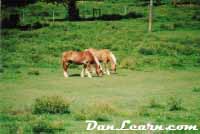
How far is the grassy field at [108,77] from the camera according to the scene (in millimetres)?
17203

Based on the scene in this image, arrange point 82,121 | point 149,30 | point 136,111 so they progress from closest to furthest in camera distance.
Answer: point 82,121
point 136,111
point 149,30

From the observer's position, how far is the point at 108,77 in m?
27.3

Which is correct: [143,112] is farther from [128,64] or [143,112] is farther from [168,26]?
[168,26]

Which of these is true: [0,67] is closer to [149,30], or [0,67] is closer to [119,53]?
[119,53]

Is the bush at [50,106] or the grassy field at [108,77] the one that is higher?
the bush at [50,106]

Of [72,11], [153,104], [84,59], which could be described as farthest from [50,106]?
[72,11]

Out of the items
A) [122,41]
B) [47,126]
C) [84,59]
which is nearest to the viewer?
[47,126]

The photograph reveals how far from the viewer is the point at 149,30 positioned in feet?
166

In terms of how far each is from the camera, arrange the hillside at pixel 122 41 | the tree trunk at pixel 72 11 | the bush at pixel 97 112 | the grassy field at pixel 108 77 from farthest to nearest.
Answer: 1. the tree trunk at pixel 72 11
2. the hillside at pixel 122 41
3. the grassy field at pixel 108 77
4. the bush at pixel 97 112

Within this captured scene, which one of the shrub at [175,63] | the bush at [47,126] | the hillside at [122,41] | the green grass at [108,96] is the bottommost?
the hillside at [122,41]

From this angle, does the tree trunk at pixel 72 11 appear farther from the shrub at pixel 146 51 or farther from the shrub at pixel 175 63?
the shrub at pixel 175 63

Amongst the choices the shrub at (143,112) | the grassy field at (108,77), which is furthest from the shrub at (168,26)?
the shrub at (143,112)

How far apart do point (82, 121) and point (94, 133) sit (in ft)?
7.78

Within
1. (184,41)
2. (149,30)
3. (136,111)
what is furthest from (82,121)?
(149,30)
